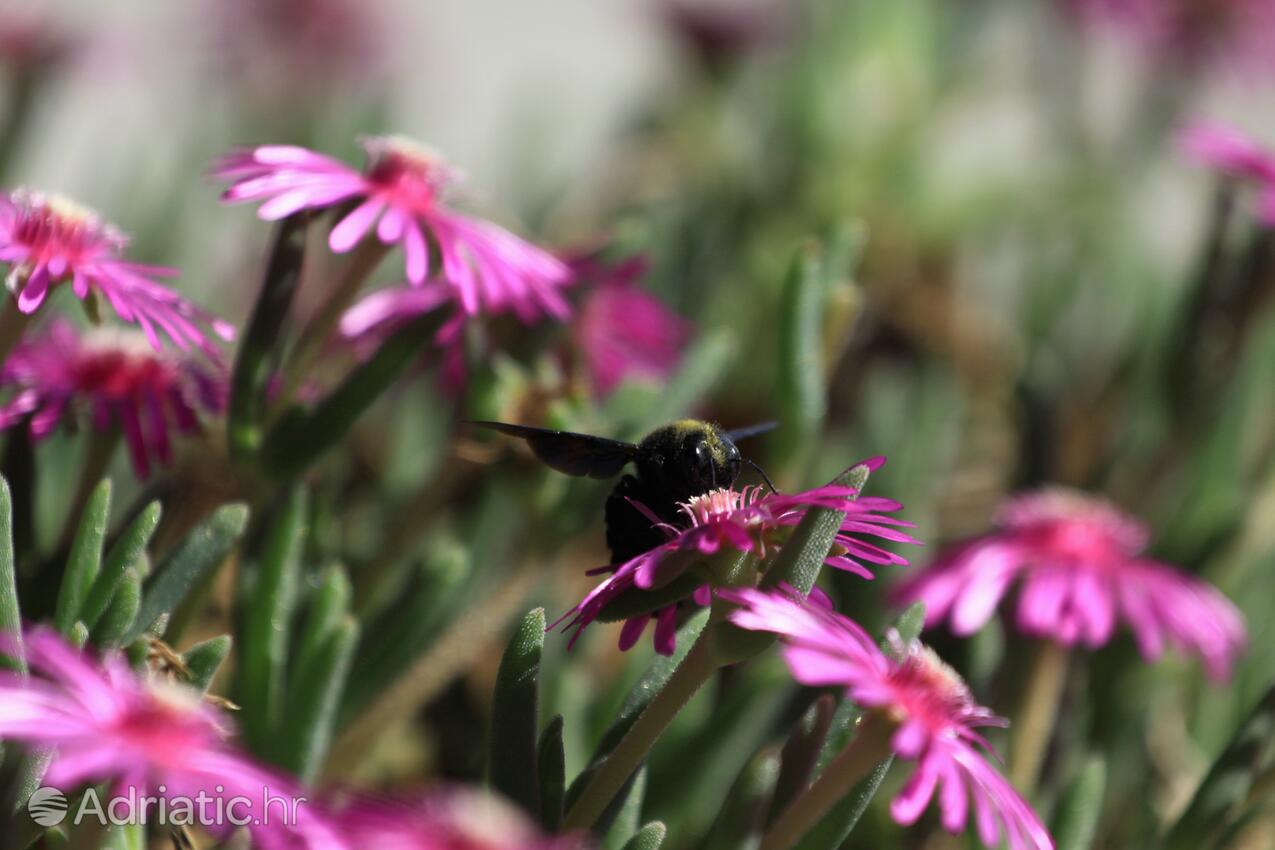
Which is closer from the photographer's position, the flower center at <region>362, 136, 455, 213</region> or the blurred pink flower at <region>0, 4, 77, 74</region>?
the flower center at <region>362, 136, 455, 213</region>

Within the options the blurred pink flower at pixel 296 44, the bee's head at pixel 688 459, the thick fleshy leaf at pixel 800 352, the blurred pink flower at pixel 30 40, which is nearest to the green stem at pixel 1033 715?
the thick fleshy leaf at pixel 800 352

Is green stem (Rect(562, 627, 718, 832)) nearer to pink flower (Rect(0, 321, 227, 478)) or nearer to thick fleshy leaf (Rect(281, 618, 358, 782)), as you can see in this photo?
thick fleshy leaf (Rect(281, 618, 358, 782))

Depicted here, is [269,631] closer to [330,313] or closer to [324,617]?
[324,617]

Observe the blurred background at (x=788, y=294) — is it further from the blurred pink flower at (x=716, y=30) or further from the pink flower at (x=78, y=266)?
the pink flower at (x=78, y=266)

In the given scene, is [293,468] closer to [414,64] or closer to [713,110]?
[713,110]

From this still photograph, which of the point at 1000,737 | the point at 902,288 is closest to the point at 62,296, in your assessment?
the point at 1000,737

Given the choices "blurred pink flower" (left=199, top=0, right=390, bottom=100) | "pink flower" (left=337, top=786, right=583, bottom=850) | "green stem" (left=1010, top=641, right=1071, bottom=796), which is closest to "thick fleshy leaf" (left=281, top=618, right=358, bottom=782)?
"pink flower" (left=337, top=786, right=583, bottom=850)

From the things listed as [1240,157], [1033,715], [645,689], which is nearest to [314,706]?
[645,689]
